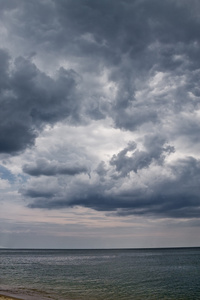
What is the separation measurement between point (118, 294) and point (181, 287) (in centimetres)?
1440

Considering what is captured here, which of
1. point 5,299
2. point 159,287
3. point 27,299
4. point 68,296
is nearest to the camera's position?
Answer: point 5,299

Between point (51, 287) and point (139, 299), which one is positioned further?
point (51, 287)

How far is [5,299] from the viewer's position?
33.2 metres

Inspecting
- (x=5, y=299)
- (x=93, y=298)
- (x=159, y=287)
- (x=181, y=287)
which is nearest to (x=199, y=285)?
(x=181, y=287)

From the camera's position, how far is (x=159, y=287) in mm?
48281

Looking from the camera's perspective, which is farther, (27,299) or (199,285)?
(199,285)

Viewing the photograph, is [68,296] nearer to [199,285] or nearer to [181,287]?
[181,287]

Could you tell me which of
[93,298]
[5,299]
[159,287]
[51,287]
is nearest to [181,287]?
[159,287]

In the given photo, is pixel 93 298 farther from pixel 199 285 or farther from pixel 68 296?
pixel 199 285

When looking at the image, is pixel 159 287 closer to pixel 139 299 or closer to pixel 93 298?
pixel 139 299

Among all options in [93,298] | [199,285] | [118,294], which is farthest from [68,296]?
[199,285]

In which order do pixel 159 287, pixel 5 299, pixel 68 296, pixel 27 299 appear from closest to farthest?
pixel 5 299 < pixel 27 299 < pixel 68 296 < pixel 159 287

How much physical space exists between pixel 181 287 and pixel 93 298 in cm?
1967

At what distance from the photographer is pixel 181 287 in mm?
48844
